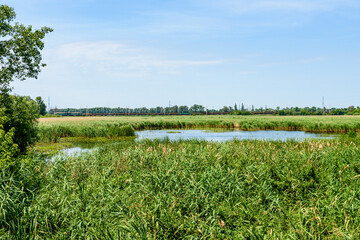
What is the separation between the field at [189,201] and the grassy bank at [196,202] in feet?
0.08

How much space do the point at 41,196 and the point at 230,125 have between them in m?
42.4

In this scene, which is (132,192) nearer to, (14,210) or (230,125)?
(14,210)

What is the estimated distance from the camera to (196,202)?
614 centimetres

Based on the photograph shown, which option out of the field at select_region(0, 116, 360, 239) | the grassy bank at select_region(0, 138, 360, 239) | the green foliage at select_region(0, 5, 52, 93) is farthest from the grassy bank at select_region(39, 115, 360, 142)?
the grassy bank at select_region(0, 138, 360, 239)

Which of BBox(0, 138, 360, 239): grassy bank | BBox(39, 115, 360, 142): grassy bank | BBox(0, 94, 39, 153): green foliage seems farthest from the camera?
BBox(39, 115, 360, 142): grassy bank

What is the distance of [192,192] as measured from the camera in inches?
251

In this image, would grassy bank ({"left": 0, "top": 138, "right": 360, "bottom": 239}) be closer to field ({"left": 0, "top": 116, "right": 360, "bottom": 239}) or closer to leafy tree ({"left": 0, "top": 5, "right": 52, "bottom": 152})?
field ({"left": 0, "top": 116, "right": 360, "bottom": 239})

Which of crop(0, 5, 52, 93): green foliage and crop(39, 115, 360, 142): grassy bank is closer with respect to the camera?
crop(0, 5, 52, 93): green foliage

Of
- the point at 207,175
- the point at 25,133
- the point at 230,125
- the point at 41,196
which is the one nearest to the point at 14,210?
the point at 41,196

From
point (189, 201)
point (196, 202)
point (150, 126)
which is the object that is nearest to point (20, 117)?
point (189, 201)

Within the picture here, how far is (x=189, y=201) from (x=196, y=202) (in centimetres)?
35

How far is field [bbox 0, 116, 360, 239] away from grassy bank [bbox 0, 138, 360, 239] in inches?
1.0

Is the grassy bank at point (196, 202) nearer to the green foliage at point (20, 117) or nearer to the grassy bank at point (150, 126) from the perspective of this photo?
the green foliage at point (20, 117)

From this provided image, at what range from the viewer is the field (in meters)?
5.17
